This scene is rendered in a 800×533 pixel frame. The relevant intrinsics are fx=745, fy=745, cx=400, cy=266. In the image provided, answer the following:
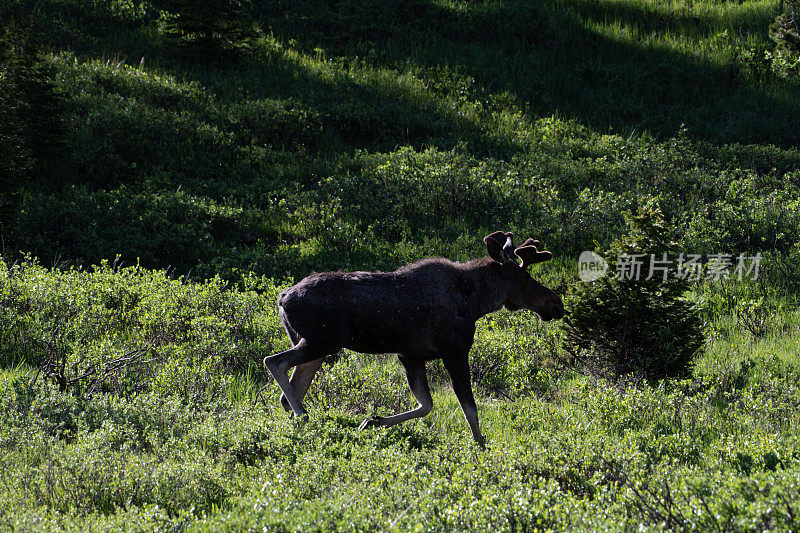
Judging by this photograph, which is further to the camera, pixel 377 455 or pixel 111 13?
pixel 111 13

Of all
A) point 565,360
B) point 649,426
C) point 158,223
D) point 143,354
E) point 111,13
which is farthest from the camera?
point 111,13

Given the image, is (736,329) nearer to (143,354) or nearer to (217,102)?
(143,354)

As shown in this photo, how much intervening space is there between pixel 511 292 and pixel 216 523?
449 centimetres

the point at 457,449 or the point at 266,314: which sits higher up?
the point at 457,449

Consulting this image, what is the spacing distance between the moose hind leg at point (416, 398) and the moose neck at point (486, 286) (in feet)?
2.90

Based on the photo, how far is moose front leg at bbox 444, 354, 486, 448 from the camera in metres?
7.87

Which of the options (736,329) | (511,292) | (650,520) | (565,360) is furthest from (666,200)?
(650,520)

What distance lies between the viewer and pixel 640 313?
9.73 m

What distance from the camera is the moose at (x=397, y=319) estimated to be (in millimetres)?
7766

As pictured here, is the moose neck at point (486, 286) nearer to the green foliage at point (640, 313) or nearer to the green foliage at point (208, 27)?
the green foliage at point (640, 313)

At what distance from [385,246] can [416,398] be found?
774cm

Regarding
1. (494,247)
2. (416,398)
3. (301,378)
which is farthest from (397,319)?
(494,247)

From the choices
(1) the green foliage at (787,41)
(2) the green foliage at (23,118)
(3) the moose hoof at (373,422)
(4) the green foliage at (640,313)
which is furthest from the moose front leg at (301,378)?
(1) the green foliage at (787,41)

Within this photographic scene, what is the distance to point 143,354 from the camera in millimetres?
9953
